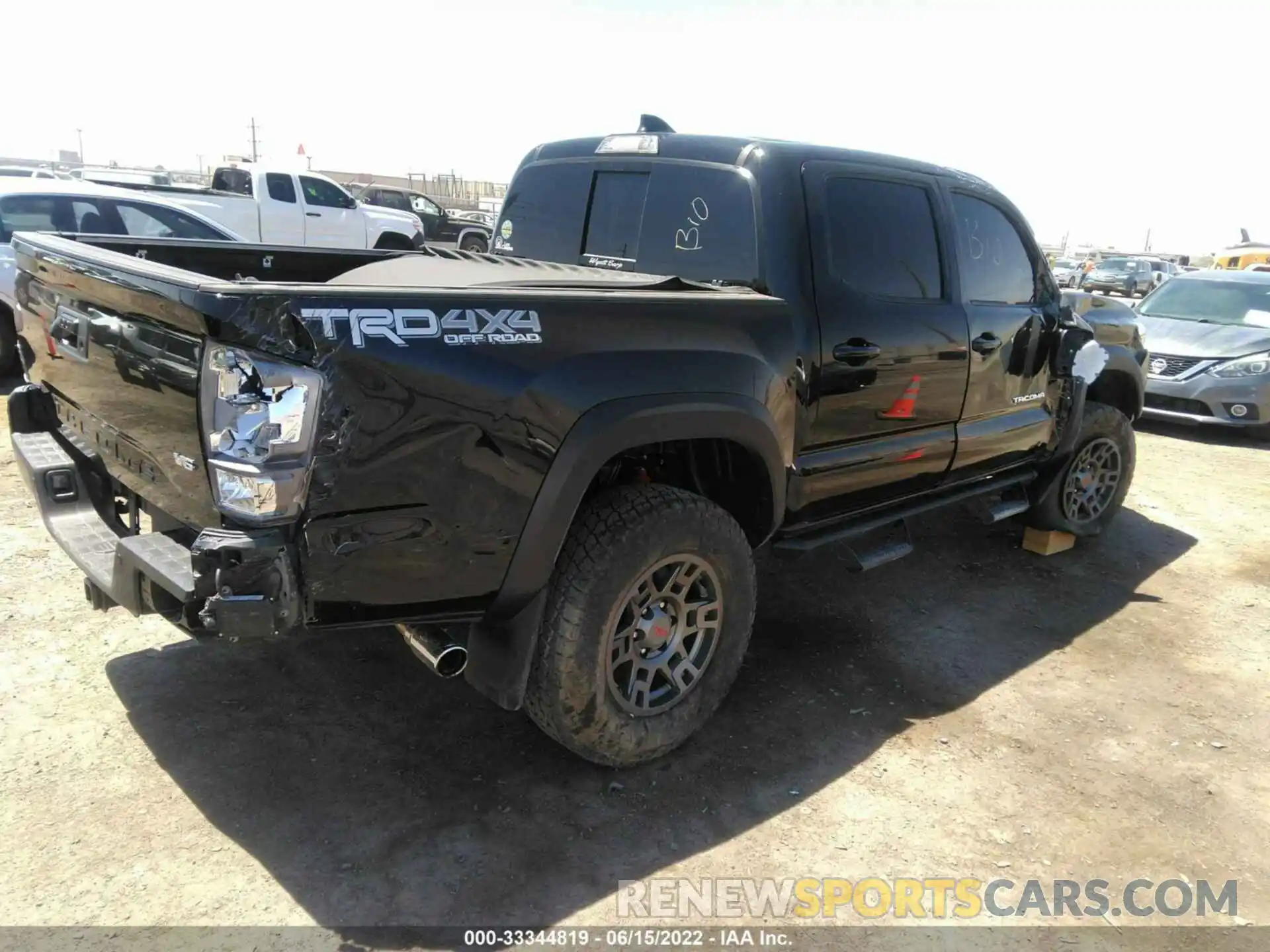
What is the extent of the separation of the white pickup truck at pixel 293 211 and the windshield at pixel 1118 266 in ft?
70.0

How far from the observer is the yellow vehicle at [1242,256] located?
26.3m

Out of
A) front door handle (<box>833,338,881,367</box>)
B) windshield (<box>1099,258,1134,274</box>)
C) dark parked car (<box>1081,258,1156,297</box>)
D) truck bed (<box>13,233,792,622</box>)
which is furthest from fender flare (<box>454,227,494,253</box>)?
windshield (<box>1099,258,1134,274</box>)

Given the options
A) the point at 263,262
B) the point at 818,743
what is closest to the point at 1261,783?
the point at 818,743

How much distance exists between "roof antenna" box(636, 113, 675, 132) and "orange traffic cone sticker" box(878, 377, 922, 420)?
149 centimetres

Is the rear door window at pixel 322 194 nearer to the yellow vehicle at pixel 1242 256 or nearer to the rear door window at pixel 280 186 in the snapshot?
the rear door window at pixel 280 186

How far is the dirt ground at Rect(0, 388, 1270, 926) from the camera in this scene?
2531 mm

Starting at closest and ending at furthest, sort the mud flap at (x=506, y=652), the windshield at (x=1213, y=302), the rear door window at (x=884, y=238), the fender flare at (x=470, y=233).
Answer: the mud flap at (x=506, y=652), the rear door window at (x=884, y=238), the windshield at (x=1213, y=302), the fender flare at (x=470, y=233)

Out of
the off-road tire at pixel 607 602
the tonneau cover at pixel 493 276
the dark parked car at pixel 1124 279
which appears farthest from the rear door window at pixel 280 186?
the dark parked car at pixel 1124 279

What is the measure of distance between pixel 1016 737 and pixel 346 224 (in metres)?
15.4

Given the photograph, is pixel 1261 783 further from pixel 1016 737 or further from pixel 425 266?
pixel 425 266

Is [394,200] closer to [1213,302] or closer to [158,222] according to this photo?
[158,222]

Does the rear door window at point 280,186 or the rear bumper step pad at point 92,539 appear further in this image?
the rear door window at point 280,186

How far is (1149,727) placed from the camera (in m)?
3.66

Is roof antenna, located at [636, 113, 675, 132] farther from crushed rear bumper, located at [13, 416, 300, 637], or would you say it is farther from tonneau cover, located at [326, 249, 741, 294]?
crushed rear bumper, located at [13, 416, 300, 637]
